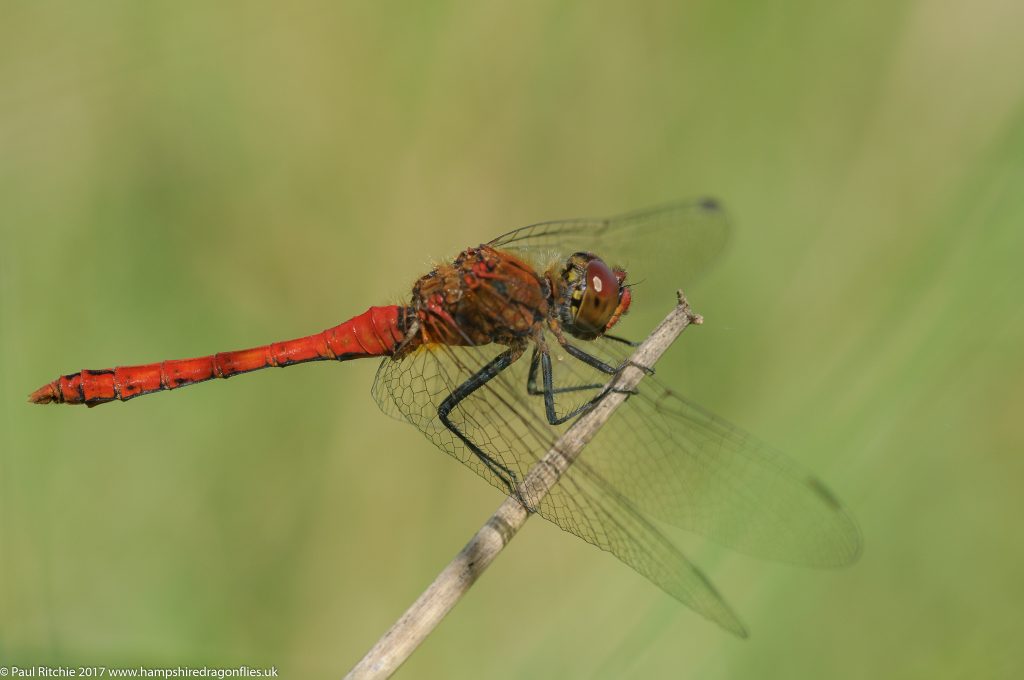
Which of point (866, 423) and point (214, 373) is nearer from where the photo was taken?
point (866, 423)

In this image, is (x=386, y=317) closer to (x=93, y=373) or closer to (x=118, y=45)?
(x=93, y=373)

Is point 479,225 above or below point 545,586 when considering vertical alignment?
above

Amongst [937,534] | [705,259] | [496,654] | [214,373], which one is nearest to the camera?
[937,534]

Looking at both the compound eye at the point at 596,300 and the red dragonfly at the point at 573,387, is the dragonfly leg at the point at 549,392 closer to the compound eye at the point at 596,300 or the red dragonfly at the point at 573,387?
the red dragonfly at the point at 573,387

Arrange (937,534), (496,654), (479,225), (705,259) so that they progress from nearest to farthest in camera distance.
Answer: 1. (937,534)
2. (496,654)
3. (705,259)
4. (479,225)

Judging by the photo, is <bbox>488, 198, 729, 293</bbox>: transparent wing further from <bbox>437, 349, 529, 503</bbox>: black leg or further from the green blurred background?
<bbox>437, 349, 529, 503</bbox>: black leg

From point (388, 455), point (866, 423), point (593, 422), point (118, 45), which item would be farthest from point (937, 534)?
point (118, 45)

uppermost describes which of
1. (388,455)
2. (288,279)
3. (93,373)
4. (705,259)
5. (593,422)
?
(705,259)
